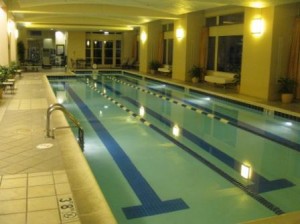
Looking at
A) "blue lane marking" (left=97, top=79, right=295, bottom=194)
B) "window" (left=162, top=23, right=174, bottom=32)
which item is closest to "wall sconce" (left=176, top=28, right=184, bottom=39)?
"window" (left=162, top=23, right=174, bottom=32)

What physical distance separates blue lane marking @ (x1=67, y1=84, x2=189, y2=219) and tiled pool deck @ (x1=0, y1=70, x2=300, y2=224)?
24.8 inches

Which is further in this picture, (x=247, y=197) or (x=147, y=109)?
(x=147, y=109)

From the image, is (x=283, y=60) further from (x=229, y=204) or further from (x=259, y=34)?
(x=229, y=204)

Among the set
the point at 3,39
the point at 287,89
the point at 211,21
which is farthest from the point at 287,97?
the point at 3,39

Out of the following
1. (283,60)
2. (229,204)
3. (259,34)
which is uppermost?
(259,34)

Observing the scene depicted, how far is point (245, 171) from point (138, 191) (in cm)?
174

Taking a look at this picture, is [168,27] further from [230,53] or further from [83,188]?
[83,188]

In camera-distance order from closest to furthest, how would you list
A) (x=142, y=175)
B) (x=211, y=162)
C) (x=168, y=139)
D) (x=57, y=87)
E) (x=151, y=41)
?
(x=142, y=175) → (x=211, y=162) → (x=168, y=139) → (x=57, y=87) → (x=151, y=41)

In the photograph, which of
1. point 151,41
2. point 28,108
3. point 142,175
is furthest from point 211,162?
point 151,41

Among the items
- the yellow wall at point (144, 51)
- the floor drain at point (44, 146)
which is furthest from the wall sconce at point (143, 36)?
the floor drain at point (44, 146)

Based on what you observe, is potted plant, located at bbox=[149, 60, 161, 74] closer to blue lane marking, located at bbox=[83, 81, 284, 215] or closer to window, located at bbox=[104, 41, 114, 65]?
window, located at bbox=[104, 41, 114, 65]

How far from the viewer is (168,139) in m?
6.59

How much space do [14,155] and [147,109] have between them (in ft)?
19.2

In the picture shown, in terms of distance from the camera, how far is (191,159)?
17.9ft
